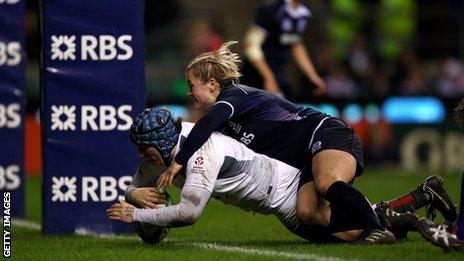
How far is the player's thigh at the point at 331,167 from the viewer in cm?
759

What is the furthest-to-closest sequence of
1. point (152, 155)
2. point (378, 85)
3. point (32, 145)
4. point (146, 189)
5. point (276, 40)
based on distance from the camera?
point (378, 85), point (32, 145), point (276, 40), point (146, 189), point (152, 155)

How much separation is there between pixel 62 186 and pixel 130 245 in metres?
1.46

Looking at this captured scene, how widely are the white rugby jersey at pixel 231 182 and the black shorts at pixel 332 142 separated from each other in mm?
98

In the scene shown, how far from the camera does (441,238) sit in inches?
276

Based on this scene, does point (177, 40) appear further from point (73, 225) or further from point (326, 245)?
point (326, 245)

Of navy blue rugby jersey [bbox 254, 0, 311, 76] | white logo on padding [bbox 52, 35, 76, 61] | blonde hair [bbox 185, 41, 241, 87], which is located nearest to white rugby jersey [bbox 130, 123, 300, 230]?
blonde hair [bbox 185, 41, 241, 87]

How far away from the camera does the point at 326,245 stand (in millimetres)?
7707

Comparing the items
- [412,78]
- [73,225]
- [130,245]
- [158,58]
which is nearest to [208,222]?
[73,225]

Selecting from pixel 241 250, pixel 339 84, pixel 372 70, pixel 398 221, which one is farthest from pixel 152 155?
pixel 372 70

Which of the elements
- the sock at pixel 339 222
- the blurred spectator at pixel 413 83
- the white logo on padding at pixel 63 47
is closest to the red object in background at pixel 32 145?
the blurred spectator at pixel 413 83

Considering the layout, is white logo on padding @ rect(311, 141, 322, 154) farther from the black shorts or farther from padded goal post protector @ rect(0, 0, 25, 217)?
padded goal post protector @ rect(0, 0, 25, 217)

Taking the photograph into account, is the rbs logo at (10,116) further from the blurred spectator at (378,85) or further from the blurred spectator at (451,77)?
the blurred spectator at (451,77)

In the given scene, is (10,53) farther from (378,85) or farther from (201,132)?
(378,85)

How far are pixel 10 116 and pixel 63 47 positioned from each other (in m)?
2.32
